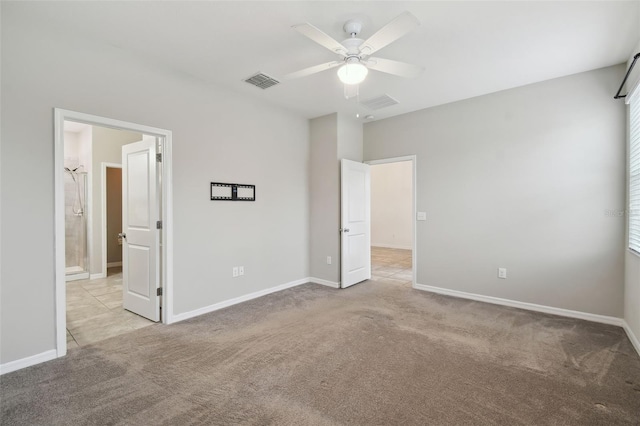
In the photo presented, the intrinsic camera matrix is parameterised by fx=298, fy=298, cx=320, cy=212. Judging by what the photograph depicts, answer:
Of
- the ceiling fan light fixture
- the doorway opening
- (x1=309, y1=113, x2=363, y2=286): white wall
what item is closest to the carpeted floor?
(x1=309, y1=113, x2=363, y2=286): white wall

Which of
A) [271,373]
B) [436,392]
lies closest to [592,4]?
[436,392]

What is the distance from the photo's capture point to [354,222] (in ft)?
16.2

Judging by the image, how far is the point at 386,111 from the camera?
4.65 metres

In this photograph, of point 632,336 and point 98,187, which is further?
A: point 98,187

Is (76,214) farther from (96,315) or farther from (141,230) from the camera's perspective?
(141,230)

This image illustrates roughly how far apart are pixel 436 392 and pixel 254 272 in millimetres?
2791

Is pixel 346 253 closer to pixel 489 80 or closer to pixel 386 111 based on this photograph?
pixel 386 111

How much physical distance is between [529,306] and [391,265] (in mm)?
3102

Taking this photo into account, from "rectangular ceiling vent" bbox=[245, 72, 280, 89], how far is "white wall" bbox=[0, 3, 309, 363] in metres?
0.44

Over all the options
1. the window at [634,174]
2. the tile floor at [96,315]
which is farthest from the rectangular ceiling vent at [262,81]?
the window at [634,174]

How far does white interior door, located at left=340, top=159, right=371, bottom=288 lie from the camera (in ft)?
15.5

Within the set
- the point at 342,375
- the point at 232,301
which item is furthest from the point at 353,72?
the point at 232,301

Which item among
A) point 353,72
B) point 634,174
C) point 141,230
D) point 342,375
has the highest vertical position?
point 353,72

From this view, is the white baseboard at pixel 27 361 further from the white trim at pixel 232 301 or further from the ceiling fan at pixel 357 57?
the ceiling fan at pixel 357 57
